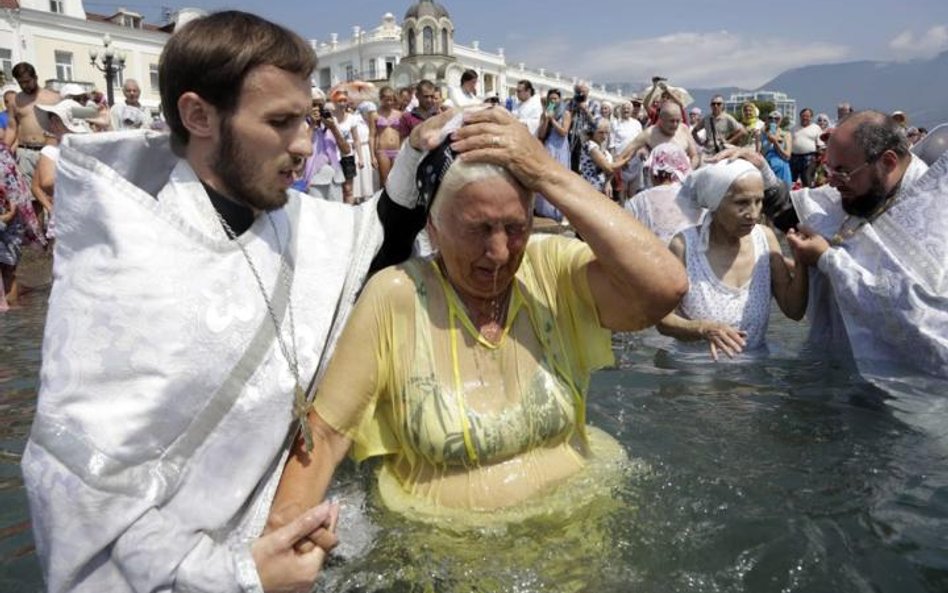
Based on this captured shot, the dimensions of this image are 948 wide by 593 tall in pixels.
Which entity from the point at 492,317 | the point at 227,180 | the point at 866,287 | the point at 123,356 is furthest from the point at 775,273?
the point at 123,356

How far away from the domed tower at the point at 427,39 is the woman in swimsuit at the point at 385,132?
72988 mm

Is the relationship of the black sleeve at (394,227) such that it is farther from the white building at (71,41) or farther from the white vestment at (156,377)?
the white building at (71,41)

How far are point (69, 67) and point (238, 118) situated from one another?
63029mm

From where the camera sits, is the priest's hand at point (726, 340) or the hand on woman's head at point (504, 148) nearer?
the hand on woman's head at point (504, 148)

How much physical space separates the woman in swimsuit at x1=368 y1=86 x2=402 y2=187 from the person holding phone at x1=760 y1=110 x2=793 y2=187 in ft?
22.4

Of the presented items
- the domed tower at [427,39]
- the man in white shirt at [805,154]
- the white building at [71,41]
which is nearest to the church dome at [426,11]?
the domed tower at [427,39]

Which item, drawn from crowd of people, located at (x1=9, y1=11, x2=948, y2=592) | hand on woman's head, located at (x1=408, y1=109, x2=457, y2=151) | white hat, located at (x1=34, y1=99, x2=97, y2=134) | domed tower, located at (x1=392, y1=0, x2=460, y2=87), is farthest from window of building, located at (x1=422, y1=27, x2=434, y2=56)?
hand on woman's head, located at (x1=408, y1=109, x2=457, y2=151)

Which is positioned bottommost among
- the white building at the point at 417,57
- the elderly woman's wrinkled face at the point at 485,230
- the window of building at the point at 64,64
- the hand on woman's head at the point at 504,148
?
the elderly woman's wrinkled face at the point at 485,230

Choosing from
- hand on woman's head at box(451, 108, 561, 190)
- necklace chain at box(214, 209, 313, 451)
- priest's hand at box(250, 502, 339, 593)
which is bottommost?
priest's hand at box(250, 502, 339, 593)

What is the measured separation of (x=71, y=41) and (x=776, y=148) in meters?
56.3

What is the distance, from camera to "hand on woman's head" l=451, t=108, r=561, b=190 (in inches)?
90.2

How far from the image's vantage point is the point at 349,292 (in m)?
2.56

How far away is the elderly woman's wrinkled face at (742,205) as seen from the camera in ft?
14.9

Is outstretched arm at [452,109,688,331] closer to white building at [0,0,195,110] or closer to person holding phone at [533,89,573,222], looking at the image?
person holding phone at [533,89,573,222]
